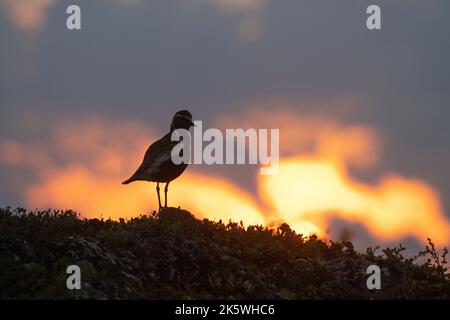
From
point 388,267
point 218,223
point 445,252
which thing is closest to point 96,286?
point 218,223

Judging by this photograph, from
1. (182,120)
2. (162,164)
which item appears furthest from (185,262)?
(182,120)

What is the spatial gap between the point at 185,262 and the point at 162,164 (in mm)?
5842

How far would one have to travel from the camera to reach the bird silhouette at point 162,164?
21.0 metres

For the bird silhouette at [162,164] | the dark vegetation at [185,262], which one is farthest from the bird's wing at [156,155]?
the dark vegetation at [185,262]

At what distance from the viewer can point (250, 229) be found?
61.7 feet

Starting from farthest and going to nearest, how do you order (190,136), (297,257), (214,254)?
(190,136) < (297,257) < (214,254)

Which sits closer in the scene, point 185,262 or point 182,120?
point 185,262

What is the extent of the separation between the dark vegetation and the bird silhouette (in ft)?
6.28

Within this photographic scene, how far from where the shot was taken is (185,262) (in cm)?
1559

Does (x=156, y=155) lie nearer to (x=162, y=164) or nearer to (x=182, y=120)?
(x=162, y=164)
